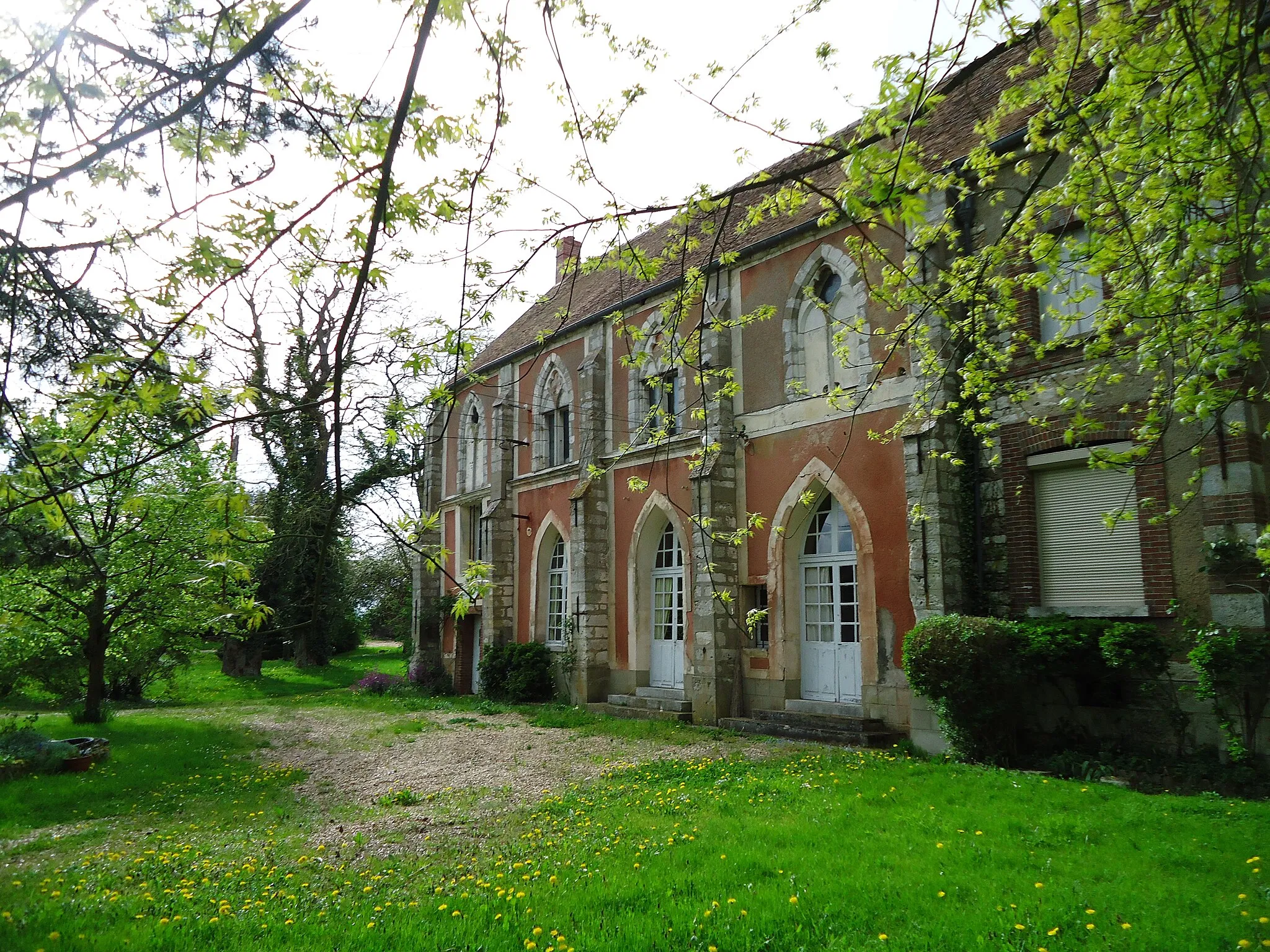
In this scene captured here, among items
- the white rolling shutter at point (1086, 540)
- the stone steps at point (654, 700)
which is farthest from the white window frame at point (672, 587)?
the white rolling shutter at point (1086, 540)

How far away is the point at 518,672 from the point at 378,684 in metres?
6.60

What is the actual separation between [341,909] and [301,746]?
9.47m

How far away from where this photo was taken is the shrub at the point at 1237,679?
28.1 feet

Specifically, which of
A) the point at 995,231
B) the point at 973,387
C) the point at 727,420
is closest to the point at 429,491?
the point at 727,420

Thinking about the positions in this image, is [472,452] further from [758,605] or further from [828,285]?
[828,285]

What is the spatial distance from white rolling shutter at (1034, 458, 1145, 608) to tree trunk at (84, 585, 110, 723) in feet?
48.1

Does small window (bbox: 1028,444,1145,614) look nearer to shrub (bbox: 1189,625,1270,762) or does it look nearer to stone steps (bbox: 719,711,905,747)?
shrub (bbox: 1189,625,1270,762)

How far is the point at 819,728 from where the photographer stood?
12594 millimetres

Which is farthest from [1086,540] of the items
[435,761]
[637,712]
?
[435,761]

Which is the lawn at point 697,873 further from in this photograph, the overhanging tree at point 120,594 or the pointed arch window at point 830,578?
the pointed arch window at point 830,578

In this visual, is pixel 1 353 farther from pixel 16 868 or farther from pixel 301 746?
pixel 301 746

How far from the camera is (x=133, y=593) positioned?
14805 millimetres

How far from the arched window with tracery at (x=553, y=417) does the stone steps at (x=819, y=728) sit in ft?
29.5

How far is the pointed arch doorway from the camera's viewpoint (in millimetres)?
13602
